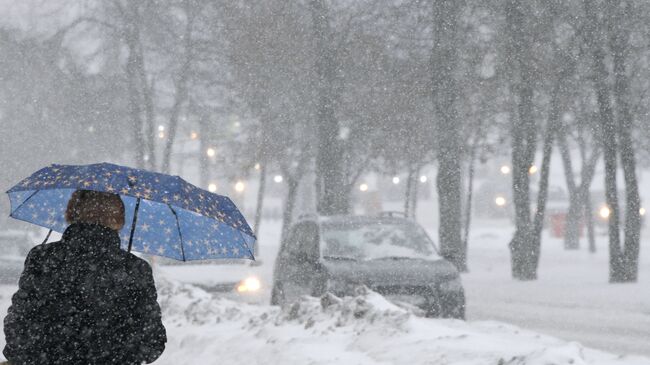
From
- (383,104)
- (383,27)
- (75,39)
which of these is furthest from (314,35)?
(75,39)

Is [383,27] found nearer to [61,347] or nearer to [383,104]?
[383,104]

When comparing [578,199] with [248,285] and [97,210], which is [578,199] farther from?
[97,210]

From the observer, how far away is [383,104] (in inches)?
1167

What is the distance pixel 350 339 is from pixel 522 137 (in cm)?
1459

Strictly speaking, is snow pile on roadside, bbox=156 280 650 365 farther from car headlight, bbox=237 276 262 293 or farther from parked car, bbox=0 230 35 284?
parked car, bbox=0 230 35 284

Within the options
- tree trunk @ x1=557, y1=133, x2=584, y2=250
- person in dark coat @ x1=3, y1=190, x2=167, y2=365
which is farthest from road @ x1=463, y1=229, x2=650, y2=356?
tree trunk @ x1=557, y1=133, x2=584, y2=250

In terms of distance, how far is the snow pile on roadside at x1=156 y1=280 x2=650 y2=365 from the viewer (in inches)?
290

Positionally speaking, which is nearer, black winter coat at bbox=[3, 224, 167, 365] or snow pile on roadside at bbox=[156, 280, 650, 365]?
black winter coat at bbox=[3, 224, 167, 365]

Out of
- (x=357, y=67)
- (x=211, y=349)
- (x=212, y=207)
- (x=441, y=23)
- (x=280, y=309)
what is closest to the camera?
(x=212, y=207)

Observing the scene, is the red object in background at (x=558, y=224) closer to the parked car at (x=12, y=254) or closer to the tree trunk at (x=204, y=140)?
the tree trunk at (x=204, y=140)

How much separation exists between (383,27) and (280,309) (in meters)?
16.9

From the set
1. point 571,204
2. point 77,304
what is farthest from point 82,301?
point 571,204

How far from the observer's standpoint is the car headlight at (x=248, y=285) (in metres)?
17.0

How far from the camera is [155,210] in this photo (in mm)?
5559
